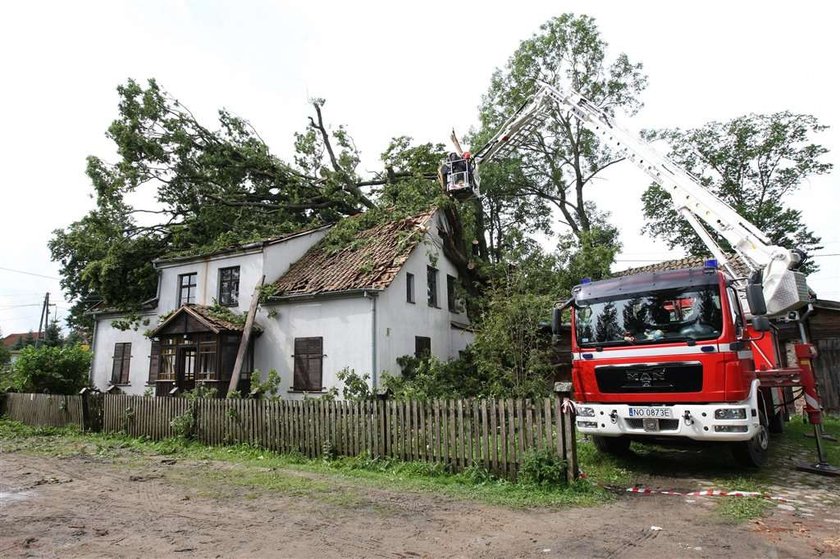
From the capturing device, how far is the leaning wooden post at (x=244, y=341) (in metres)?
15.1

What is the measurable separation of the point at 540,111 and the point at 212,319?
13.3 metres

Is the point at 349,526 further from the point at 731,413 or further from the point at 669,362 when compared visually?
the point at 731,413

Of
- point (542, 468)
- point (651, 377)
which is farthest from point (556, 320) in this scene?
point (542, 468)

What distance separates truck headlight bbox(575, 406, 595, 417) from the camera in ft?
25.8

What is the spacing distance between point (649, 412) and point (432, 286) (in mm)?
12336

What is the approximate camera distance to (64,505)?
641cm

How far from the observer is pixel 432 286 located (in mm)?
19125

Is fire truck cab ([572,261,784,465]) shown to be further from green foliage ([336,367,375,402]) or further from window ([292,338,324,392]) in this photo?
window ([292,338,324,392])

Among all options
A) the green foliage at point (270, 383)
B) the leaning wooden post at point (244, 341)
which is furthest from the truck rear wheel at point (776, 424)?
the leaning wooden post at point (244, 341)

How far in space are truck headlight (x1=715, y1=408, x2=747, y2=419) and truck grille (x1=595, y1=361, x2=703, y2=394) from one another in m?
0.39

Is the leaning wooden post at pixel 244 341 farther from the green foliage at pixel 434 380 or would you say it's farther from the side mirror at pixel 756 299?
the side mirror at pixel 756 299

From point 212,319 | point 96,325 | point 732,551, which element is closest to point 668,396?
point 732,551

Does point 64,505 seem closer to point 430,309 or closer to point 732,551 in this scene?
point 732,551

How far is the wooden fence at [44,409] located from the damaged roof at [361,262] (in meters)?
6.45
